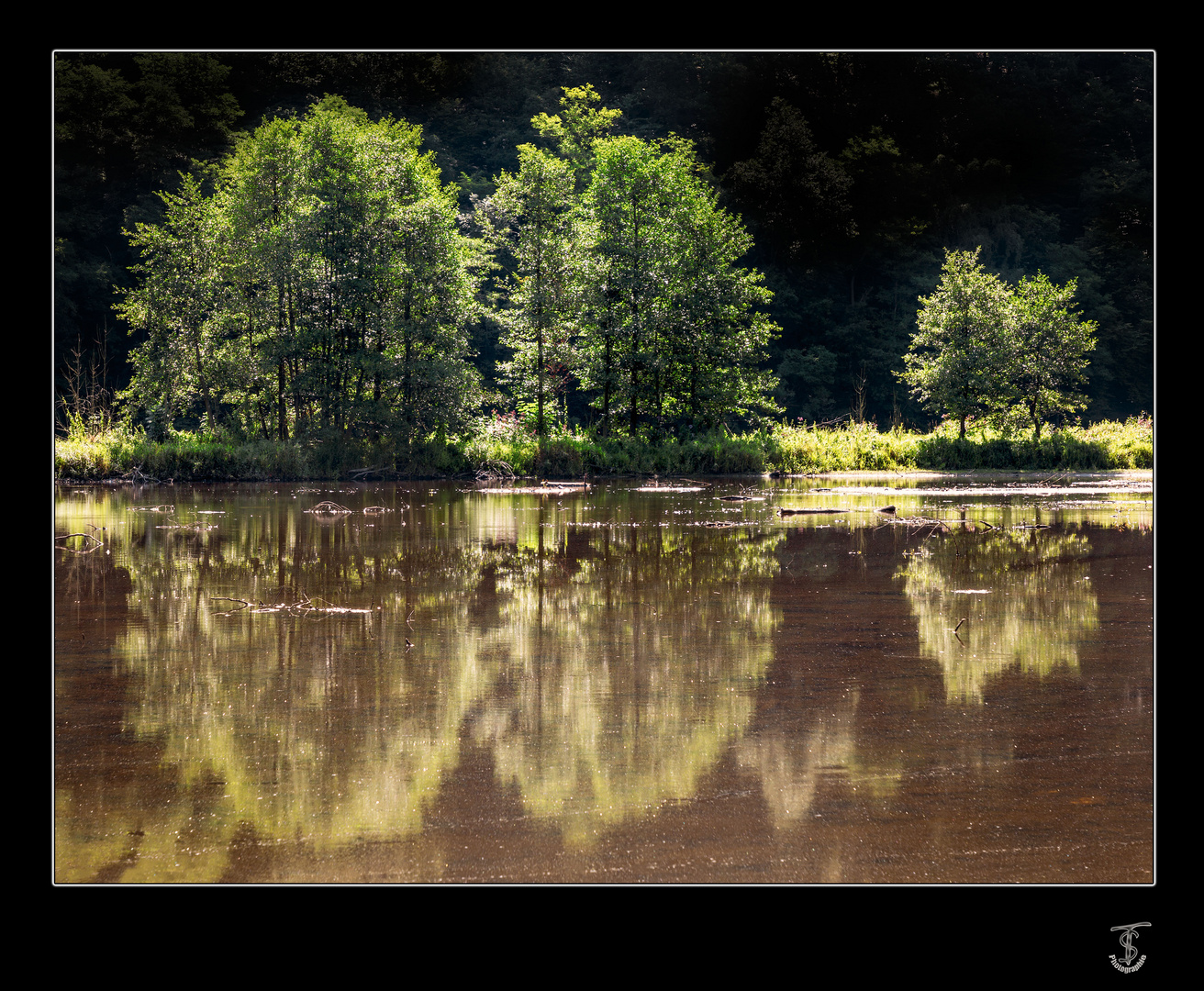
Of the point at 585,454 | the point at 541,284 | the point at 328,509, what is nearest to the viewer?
the point at 328,509

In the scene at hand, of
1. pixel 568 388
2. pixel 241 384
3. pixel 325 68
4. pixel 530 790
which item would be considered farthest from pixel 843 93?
pixel 530 790

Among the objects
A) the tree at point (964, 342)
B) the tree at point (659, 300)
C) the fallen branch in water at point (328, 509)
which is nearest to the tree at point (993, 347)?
the tree at point (964, 342)

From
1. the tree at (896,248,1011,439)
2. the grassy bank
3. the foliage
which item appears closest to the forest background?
the tree at (896,248,1011,439)

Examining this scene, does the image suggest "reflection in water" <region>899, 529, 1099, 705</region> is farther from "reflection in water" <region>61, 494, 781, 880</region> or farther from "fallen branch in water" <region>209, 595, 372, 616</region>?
"fallen branch in water" <region>209, 595, 372, 616</region>

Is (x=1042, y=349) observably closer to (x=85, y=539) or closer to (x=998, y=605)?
(x=998, y=605)

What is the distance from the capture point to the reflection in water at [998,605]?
273 inches

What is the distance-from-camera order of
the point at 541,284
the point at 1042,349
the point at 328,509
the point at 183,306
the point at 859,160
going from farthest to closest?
the point at 859,160 → the point at 1042,349 → the point at 183,306 → the point at 541,284 → the point at 328,509

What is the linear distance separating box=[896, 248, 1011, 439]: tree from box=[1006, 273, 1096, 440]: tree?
54 cm

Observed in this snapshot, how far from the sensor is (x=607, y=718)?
5.67 m

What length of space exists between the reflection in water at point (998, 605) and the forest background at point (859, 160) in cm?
4212

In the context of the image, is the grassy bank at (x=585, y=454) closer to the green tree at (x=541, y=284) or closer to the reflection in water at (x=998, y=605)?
the green tree at (x=541, y=284)

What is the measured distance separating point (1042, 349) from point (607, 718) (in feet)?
117

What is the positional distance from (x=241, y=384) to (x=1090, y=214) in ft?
147

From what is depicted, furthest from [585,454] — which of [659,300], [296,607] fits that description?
[296,607]
